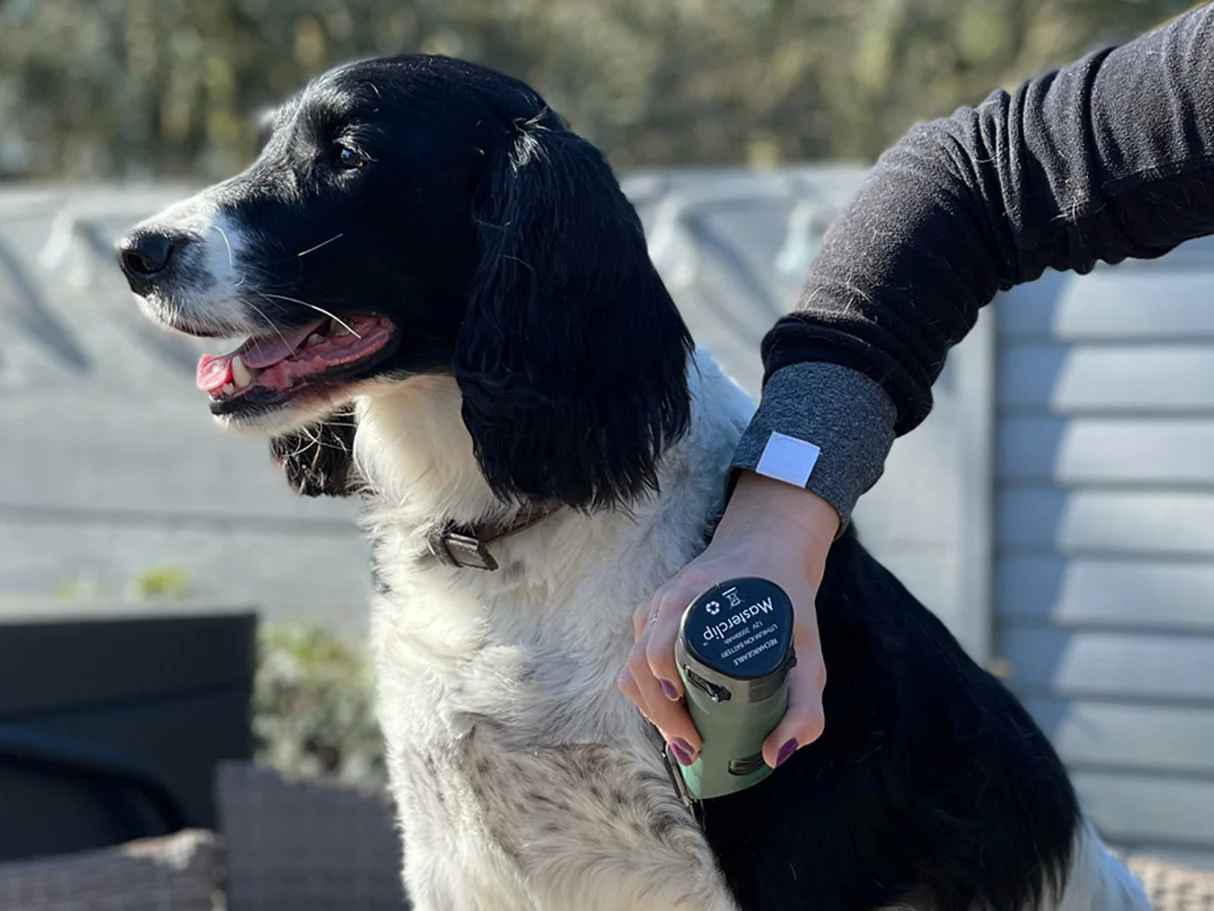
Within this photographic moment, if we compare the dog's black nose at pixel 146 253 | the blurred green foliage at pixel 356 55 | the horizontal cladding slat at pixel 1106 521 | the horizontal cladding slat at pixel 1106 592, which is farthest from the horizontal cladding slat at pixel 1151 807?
the blurred green foliage at pixel 356 55

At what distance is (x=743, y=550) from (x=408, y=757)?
0.66 m

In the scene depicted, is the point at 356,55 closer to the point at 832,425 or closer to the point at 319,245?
the point at 319,245

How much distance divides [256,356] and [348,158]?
0.94ft

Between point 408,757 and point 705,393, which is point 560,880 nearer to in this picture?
point 408,757

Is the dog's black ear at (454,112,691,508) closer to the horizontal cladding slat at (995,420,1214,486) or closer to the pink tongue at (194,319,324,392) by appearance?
the pink tongue at (194,319,324,392)

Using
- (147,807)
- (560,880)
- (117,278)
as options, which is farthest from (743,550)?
(117,278)

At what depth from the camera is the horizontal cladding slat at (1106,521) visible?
4.07 m

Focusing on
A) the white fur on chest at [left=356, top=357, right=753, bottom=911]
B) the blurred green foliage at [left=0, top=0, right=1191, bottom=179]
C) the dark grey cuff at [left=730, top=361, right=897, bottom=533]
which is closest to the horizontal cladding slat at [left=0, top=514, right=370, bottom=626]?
the white fur on chest at [left=356, top=357, right=753, bottom=911]

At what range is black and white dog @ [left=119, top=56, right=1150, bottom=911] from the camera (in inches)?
64.2

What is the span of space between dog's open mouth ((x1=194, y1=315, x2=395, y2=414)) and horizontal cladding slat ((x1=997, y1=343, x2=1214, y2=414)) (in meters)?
2.87

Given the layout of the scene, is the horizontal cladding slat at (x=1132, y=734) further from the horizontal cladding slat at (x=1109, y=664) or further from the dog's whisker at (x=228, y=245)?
the dog's whisker at (x=228, y=245)

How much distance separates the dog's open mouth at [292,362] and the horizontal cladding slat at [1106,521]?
2920 millimetres

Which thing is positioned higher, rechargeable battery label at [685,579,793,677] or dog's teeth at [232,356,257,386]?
dog's teeth at [232,356,257,386]

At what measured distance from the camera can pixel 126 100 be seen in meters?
10.4
